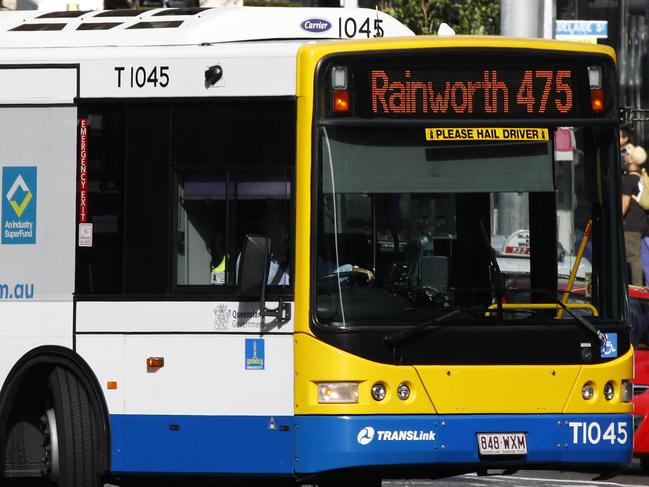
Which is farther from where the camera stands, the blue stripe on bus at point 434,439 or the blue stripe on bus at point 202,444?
the blue stripe on bus at point 202,444

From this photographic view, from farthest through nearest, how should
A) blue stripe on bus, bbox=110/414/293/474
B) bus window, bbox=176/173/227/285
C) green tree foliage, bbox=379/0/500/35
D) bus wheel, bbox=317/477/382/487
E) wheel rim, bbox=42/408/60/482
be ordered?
1. green tree foliage, bbox=379/0/500/35
2. bus wheel, bbox=317/477/382/487
3. wheel rim, bbox=42/408/60/482
4. bus window, bbox=176/173/227/285
5. blue stripe on bus, bbox=110/414/293/474

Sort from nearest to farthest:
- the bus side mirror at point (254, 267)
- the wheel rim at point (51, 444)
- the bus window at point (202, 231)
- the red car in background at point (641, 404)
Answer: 1. the bus side mirror at point (254, 267)
2. the bus window at point (202, 231)
3. the wheel rim at point (51, 444)
4. the red car in background at point (641, 404)

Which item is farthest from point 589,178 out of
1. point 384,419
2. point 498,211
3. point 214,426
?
point 214,426

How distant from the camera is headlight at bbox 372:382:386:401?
9070 millimetres

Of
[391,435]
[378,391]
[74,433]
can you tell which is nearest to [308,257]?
[378,391]

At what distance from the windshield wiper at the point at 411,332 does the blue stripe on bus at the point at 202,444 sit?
735 mm

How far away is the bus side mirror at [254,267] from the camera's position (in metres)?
8.98

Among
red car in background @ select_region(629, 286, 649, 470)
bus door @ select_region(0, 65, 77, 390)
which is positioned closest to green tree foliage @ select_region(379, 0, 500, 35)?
red car in background @ select_region(629, 286, 649, 470)

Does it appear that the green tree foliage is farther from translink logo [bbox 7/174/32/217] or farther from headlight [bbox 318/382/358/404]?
headlight [bbox 318/382/358/404]

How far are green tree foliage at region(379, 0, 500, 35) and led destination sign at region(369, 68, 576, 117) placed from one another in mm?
14275

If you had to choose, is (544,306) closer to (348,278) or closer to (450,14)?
(348,278)

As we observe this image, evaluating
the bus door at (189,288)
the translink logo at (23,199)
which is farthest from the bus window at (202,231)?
the translink logo at (23,199)

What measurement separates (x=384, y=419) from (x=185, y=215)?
166 cm

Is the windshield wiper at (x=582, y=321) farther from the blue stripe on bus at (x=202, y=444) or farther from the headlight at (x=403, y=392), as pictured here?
the blue stripe on bus at (x=202, y=444)
